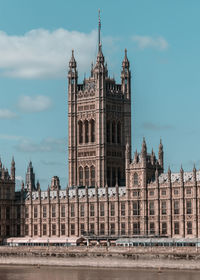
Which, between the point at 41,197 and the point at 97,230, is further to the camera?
the point at 41,197

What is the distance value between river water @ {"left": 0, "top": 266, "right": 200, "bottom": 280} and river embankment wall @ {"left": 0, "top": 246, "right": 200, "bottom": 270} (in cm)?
307

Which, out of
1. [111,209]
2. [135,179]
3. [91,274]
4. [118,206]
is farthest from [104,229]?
[91,274]

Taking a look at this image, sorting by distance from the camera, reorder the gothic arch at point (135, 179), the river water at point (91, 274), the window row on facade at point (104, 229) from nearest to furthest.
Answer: the river water at point (91, 274), the window row on facade at point (104, 229), the gothic arch at point (135, 179)

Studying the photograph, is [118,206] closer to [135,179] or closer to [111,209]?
[111,209]

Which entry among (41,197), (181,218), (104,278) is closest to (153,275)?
(104,278)

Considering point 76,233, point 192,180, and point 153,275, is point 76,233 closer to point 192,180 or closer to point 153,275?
point 192,180

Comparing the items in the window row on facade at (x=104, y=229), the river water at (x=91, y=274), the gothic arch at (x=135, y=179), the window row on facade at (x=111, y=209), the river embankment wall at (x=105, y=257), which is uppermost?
the gothic arch at (x=135, y=179)

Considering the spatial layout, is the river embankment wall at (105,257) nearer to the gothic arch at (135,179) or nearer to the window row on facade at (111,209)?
the window row on facade at (111,209)

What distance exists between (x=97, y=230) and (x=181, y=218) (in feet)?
70.3

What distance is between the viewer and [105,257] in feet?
472

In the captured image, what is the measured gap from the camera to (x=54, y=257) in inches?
5984

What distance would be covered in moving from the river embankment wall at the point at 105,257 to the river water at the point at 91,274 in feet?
10.1

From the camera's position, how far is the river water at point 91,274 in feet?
409

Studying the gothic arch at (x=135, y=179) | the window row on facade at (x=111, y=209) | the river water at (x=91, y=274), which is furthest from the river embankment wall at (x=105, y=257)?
the gothic arch at (x=135, y=179)
